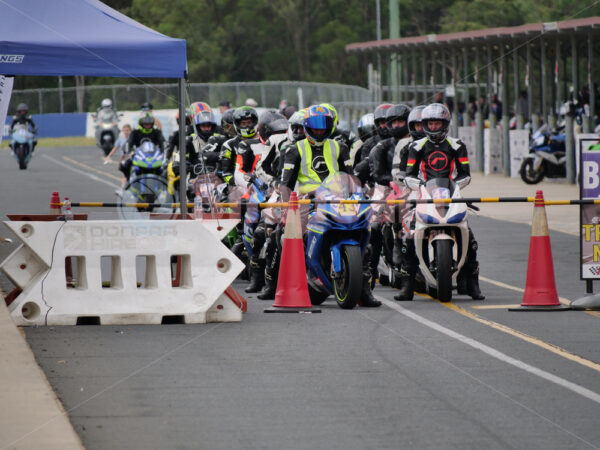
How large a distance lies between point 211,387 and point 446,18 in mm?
80242

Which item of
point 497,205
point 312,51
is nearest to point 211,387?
point 497,205

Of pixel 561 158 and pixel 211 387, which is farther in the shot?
pixel 561 158

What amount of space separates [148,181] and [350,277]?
35.6 feet

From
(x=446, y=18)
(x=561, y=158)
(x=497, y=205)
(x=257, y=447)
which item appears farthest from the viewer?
(x=446, y=18)

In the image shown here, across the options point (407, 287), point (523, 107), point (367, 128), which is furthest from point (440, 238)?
point (523, 107)

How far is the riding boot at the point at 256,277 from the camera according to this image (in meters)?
15.3

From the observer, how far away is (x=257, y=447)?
25.2 ft

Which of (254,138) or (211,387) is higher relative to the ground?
(254,138)

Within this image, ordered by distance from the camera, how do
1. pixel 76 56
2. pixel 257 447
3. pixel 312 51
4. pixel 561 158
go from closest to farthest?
pixel 257 447 → pixel 76 56 → pixel 561 158 → pixel 312 51

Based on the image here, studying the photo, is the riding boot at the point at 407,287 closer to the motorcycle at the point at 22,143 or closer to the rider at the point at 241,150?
the rider at the point at 241,150

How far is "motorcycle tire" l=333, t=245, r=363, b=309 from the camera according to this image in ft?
42.7

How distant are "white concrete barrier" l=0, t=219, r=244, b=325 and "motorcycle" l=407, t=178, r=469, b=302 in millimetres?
2136

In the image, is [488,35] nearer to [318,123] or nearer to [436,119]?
[436,119]

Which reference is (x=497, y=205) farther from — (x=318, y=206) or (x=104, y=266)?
(x=318, y=206)
